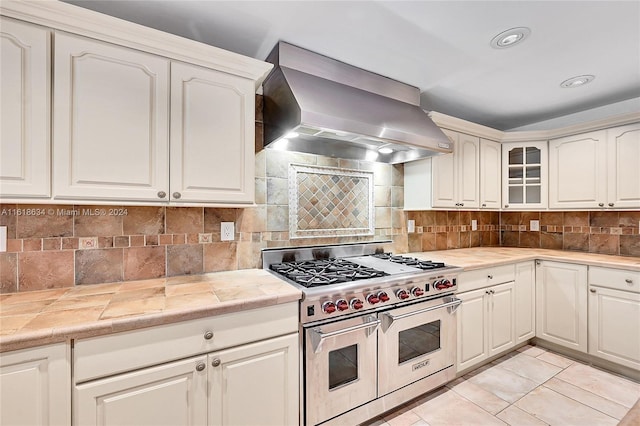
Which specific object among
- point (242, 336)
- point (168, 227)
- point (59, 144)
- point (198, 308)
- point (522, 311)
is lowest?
point (522, 311)

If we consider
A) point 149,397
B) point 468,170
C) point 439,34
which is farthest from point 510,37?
point 149,397

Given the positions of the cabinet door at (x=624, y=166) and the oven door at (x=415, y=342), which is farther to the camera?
the cabinet door at (x=624, y=166)

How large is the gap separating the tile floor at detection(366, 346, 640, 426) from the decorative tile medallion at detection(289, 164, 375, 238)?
4.49ft

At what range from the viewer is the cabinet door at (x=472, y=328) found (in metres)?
2.25

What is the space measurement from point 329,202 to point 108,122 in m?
1.54

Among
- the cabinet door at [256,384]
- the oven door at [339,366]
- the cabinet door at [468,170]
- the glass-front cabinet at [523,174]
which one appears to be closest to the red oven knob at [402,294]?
the oven door at [339,366]

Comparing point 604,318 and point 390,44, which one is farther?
point 604,318

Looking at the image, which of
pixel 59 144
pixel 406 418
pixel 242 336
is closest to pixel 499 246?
pixel 406 418

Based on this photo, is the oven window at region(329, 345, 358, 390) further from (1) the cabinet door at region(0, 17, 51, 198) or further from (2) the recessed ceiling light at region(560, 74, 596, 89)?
(2) the recessed ceiling light at region(560, 74, 596, 89)

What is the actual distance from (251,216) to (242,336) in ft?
2.96

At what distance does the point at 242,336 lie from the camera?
1.38 m

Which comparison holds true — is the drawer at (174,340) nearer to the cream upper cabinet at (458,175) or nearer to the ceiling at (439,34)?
the ceiling at (439,34)

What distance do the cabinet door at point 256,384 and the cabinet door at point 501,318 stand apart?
185 centimetres

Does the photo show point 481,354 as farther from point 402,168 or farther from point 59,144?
point 59,144
